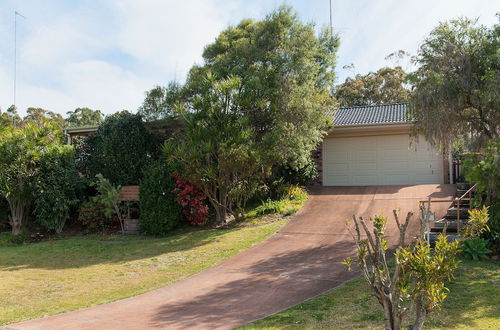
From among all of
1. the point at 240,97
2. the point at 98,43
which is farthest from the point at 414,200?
the point at 98,43

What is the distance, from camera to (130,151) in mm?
15094

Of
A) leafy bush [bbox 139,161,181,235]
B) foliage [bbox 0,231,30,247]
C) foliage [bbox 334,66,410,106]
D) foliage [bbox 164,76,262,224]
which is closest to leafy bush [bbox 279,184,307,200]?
foliage [bbox 164,76,262,224]

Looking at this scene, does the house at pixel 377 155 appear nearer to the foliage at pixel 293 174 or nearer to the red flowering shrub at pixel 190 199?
the foliage at pixel 293 174

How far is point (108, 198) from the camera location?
45.2ft

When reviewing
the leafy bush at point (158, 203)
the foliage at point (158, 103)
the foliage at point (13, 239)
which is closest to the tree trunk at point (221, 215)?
the leafy bush at point (158, 203)

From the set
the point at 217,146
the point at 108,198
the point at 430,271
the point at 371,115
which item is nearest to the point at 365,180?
the point at 371,115

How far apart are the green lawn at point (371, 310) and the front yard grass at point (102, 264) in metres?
3.31

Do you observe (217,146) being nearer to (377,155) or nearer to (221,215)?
(221,215)

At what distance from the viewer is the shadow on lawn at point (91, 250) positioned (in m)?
10.7

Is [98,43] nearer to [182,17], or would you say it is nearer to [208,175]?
[182,17]

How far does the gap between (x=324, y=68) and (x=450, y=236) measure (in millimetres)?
8124

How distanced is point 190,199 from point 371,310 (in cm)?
791

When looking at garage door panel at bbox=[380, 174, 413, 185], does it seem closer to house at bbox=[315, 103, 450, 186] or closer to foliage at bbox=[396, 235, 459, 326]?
house at bbox=[315, 103, 450, 186]

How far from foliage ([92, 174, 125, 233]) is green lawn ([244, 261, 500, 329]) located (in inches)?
352
